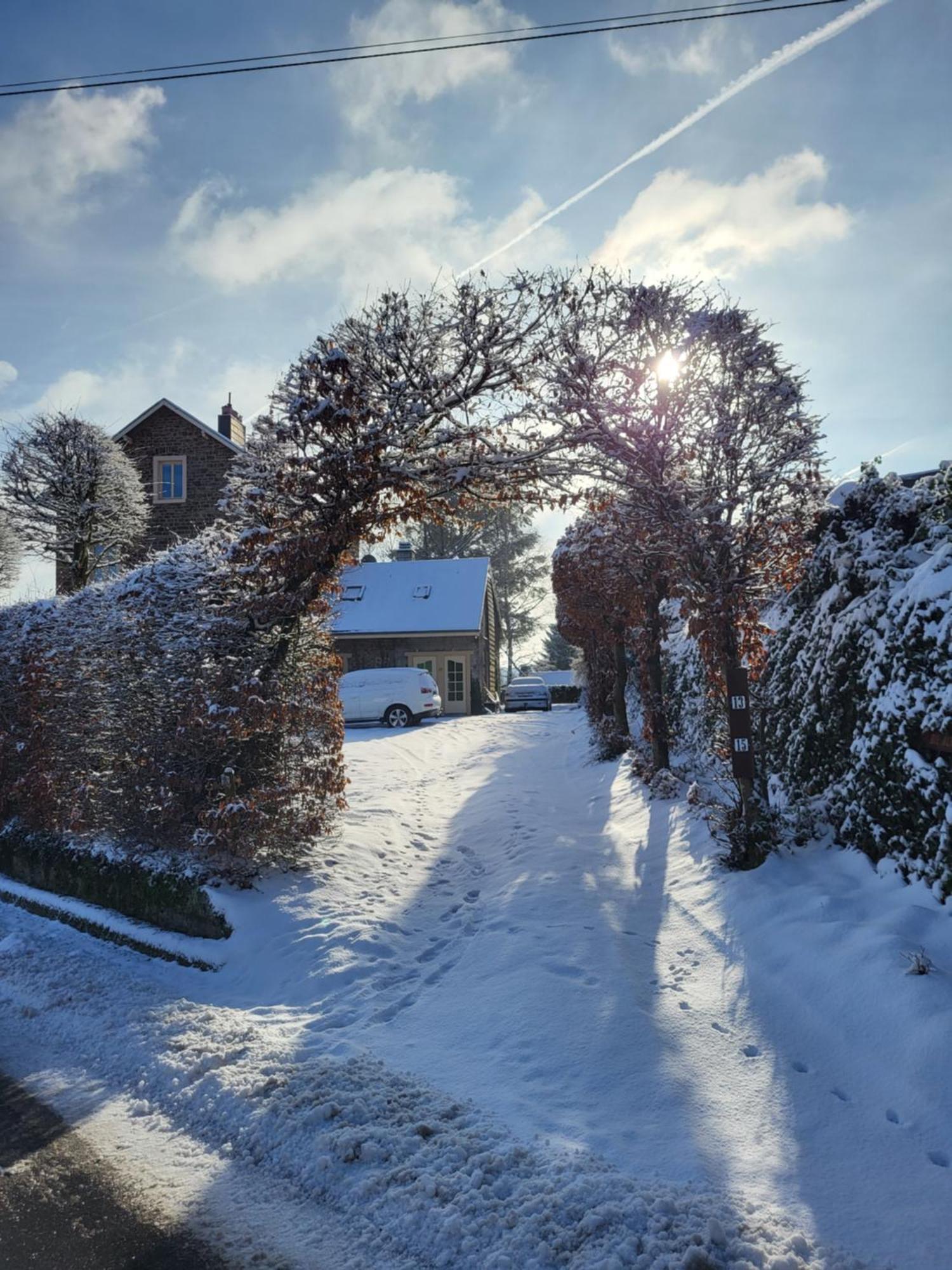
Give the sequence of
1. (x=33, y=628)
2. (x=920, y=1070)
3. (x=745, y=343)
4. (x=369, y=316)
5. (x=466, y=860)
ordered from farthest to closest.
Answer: (x=33, y=628), (x=466, y=860), (x=369, y=316), (x=745, y=343), (x=920, y=1070)

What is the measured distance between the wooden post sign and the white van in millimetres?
15663

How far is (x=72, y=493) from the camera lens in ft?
67.9

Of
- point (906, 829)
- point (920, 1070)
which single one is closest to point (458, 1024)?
point (920, 1070)

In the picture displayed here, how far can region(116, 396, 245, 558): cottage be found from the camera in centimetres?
2370

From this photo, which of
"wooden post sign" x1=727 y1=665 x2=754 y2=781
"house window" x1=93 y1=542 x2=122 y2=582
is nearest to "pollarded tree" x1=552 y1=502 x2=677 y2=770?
"wooden post sign" x1=727 y1=665 x2=754 y2=781

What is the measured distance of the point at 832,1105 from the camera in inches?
130

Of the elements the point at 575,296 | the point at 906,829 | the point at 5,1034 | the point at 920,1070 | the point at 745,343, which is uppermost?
the point at 575,296

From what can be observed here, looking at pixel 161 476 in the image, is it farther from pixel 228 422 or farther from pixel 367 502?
pixel 367 502

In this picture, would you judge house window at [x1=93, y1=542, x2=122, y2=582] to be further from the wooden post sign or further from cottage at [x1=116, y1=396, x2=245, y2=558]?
the wooden post sign

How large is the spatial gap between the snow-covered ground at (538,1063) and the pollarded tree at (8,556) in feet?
65.6

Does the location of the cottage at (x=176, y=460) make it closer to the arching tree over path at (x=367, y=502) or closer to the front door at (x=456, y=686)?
the front door at (x=456, y=686)

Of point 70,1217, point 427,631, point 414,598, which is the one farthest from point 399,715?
point 70,1217

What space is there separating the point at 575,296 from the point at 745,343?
1.39 m

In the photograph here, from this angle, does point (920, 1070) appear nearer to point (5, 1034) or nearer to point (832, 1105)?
point (832, 1105)
